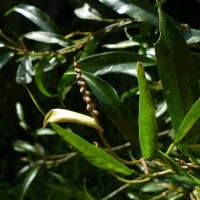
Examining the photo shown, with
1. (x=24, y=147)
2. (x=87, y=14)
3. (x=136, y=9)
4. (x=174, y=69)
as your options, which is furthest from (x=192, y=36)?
(x=24, y=147)

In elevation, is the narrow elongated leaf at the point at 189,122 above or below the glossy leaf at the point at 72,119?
below

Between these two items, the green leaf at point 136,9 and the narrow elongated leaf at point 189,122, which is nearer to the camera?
the narrow elongated leaf at point 189,122

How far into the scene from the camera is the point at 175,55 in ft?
2.23

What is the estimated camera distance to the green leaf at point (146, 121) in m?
0.56

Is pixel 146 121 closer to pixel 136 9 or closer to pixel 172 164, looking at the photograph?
pixel 172 164

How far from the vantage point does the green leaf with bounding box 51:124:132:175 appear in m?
0.59

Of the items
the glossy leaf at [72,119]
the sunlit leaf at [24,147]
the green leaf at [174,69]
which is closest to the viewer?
the glossy leaf at [72,119]

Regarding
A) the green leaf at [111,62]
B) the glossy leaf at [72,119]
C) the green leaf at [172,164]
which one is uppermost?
the glossy leaf at [72,119]

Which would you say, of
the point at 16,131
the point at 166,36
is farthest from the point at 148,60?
the point at 16,131

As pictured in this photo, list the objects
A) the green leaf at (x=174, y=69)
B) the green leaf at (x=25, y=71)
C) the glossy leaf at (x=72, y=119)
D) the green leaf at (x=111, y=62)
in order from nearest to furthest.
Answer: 1. the glossy leaf at (x=72, y=119)
2. the green leaf at (x=174, y=69)
3. the green leaf at (x=111, y=62)
4. the green leaf at (x=25, y=71)

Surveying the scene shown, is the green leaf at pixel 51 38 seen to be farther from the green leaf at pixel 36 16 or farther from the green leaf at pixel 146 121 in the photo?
the green leaf at pixel 146 121

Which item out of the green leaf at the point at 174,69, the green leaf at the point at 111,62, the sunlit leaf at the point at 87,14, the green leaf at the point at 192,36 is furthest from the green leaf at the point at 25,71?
the green leaf at the point at 174,69

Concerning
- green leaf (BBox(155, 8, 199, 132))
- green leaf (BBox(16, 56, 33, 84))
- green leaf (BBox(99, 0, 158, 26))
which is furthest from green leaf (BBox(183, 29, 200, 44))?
green leaf (BBox(16, 56, 33, 84))

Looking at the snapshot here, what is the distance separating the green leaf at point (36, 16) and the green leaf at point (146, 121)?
2.16 feet
